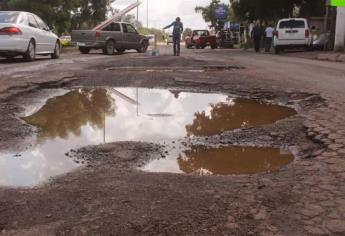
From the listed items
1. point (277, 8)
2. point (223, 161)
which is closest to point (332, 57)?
point (277, 8)

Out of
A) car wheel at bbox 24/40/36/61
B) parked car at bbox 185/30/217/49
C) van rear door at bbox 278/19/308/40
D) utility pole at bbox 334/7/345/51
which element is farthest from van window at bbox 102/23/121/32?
parked car at bbox 185/30/217/49

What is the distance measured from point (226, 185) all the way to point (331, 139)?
192 cm

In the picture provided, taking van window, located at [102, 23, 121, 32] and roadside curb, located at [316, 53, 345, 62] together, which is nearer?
roadside curb, located at [316, 53, 345, 62]

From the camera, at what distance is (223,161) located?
15.5ft

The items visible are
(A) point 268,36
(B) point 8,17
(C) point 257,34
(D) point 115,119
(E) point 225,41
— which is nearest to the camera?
(D) point 115,119

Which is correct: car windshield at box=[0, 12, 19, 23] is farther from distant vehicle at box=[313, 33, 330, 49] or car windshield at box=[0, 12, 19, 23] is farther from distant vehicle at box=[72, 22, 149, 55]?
distant vehicle at box=[313, 33, 330, 49]

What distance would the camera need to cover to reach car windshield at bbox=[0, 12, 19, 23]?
48.1ft

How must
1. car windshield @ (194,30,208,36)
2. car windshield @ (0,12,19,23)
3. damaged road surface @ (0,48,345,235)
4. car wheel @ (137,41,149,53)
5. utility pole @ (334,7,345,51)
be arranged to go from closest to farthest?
damaged road surface @ (0,48,345,235) < car windshield @ (0,12,19,23) < utility pole @ (334,7,345,51) < car wheel @ (137,41,149,53) < car windshield @ (194,30,208,36)

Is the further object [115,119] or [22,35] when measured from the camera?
[22,35]

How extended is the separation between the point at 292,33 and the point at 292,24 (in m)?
0.46

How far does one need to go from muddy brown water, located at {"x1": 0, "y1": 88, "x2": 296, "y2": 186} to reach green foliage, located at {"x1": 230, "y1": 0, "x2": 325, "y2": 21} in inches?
830

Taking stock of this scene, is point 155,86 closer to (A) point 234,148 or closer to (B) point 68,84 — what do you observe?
(B) point 68,84

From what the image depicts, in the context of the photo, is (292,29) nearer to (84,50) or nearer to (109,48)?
(109,48)

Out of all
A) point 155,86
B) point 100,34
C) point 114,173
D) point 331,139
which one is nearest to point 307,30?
point 100,34
